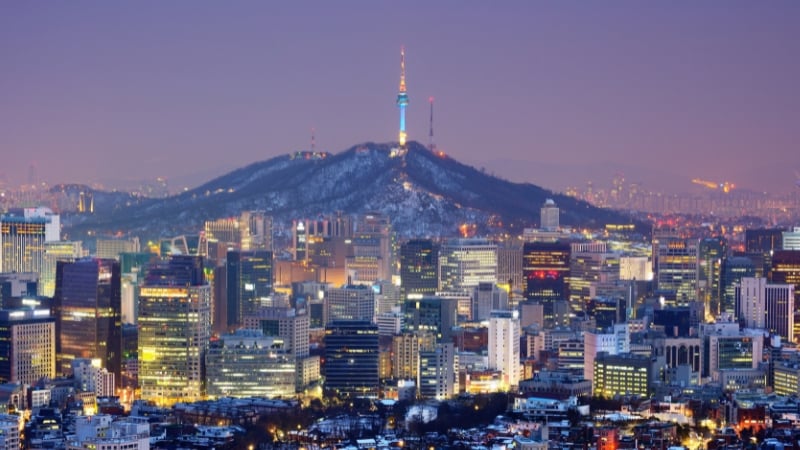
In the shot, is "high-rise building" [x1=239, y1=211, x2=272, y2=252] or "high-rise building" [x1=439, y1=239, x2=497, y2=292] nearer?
"high-rise building" [x1=439, y1=239, x2=497, y2=292]

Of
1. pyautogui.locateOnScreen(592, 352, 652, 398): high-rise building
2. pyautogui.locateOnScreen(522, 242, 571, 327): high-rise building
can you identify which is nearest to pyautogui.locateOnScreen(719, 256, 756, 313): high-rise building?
pyautogui.locateOnScreen(522, 242, 571, 327): high-rise building

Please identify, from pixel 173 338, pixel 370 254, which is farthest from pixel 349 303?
pixel 370 254

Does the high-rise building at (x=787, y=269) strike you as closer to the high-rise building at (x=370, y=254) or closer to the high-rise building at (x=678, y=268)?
the high-rise building at (x=678, y=268)

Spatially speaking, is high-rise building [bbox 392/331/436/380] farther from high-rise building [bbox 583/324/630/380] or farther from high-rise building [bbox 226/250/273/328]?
high-rise building [bbox 226/250/273/328]

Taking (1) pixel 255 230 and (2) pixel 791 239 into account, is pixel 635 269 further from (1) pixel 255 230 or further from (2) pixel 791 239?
(1) pixel 255 230

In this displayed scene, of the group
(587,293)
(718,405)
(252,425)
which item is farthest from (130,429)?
(587,293)

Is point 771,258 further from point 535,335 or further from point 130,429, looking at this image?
point 130,429

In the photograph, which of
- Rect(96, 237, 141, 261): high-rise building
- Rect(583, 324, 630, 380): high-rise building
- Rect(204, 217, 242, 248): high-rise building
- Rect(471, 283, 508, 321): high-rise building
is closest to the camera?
Rect(583, 324, 630, 380): high-rise building
